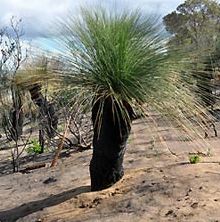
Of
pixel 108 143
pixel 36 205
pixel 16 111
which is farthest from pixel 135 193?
pixel 16 111

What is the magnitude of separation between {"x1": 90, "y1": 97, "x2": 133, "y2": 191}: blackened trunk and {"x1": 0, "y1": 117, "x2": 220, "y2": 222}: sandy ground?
0.47ft

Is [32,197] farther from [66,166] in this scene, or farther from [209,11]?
[209,11]

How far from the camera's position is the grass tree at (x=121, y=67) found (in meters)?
5.54

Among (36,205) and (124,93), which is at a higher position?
(124,93)

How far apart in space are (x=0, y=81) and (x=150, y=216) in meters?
5.89

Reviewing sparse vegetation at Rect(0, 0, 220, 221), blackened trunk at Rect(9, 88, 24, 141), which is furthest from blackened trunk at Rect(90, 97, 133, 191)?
blackened trunk at Rect(9, 88, 24, 141)

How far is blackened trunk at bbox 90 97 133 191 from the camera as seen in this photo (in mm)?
5852

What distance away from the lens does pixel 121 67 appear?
5.51m

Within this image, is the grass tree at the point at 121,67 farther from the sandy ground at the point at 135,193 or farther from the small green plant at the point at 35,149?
the small green plant at the point at 35,149

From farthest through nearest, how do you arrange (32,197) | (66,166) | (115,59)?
(66,166) < (32,197) < (115,59)

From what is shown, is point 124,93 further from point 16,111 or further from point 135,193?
point 16,111

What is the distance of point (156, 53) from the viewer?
5691 millimetres

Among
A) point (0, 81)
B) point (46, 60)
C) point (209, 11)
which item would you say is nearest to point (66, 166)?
point (0, 81)

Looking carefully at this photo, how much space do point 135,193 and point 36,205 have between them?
1268 millimetres
